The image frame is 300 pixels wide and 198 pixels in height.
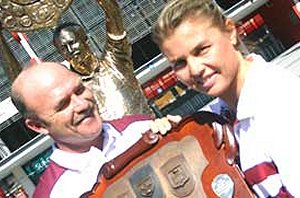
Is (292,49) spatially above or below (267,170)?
below

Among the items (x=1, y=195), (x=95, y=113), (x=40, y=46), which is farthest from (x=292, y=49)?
(x=95, y=113)

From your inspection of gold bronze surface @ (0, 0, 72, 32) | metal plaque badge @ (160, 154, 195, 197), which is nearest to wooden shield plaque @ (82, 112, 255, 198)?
metal plaque badge @ (160, 154, 195, 197)

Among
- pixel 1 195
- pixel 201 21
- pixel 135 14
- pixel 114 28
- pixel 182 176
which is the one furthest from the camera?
pixel 135 14

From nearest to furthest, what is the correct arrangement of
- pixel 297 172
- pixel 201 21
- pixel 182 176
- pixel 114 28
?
pixel 297 172 < pixel 201 21 < pixel 182 176 < pixel 114 28

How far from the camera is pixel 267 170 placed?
76.5 inches

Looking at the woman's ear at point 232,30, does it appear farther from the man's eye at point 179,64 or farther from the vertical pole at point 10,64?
the vertical pole at point 10,64

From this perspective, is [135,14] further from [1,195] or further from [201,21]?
[201,21]

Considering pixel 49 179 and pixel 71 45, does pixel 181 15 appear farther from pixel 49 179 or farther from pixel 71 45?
pixel 71 45

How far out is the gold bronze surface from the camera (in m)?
3.47

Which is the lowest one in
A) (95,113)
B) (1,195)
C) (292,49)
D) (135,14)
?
(292,49)

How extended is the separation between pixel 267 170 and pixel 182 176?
0.30 m

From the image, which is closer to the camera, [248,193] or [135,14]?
[248,193]

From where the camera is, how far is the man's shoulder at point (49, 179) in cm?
250

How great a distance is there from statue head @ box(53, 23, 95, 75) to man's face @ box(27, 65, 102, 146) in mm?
929
